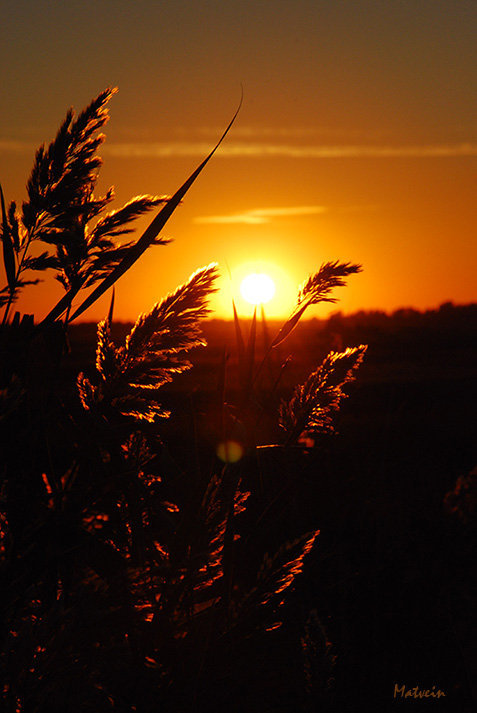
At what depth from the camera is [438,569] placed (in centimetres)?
267

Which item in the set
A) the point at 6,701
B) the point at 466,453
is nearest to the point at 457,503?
the point at 6,701

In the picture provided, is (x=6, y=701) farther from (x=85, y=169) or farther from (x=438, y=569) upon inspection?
(x=438, y=569)

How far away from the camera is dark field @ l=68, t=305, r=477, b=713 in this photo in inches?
57.9

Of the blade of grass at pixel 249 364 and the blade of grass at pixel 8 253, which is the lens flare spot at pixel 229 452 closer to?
the blade of grass at pixel 249 364

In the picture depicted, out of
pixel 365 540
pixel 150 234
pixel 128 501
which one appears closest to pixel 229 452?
pixel 128 501

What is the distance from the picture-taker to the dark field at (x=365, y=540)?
1.47m

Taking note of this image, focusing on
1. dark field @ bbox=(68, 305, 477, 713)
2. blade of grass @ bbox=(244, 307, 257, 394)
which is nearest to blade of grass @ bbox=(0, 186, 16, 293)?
dark field @ bbox=(68, 305, 477, 713)

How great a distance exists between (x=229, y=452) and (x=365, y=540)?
2.05m

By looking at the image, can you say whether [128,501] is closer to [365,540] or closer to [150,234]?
[150,234]

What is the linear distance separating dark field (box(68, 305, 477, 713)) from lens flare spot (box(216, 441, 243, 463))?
4 cm

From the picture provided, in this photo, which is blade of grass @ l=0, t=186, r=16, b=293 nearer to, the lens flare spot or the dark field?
the dark field

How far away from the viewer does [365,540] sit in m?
2.96

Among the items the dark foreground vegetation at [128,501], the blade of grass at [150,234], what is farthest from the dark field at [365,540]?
the blade of grass at [150,234]

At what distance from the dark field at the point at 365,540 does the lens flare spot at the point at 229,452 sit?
0.13 feet
